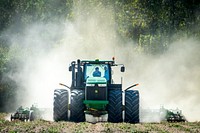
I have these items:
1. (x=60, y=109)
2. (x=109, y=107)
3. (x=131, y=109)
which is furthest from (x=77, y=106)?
(x=131, y=109)

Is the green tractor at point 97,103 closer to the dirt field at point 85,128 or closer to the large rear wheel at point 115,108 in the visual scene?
the large rear wheel at point 115,108

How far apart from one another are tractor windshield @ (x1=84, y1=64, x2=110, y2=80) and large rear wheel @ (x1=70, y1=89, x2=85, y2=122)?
1.68m

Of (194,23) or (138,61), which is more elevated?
(194,23)

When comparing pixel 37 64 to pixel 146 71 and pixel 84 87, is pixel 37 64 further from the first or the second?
pixel 84 87

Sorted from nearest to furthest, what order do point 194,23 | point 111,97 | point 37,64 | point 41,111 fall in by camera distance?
1. point 111,97
2. point 41,111
3. point 37,64
4. point 194,23

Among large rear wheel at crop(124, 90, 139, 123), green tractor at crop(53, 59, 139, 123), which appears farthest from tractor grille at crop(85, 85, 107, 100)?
large rear wheel at crop(124, 90, 139, 123)

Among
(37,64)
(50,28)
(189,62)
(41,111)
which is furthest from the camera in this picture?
(50,28)

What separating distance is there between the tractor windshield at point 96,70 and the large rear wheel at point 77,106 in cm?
168

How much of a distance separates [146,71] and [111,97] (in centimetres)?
1922

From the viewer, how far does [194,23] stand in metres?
45.8

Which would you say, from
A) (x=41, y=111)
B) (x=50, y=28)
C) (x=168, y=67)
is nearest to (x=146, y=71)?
(x=168, y=67)

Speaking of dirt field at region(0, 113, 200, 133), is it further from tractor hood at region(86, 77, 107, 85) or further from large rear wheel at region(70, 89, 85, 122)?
tractor hood at region(86, 77, 107, 85)

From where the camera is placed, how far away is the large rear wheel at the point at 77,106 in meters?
20.9

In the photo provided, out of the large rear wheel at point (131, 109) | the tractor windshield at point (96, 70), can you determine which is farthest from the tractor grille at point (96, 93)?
the tractor windshield at point (96, 70)
